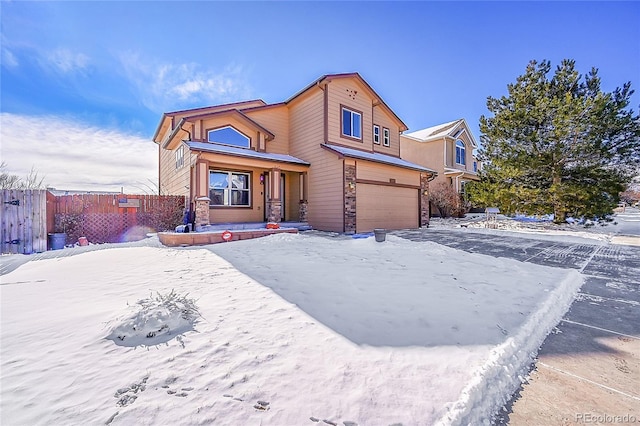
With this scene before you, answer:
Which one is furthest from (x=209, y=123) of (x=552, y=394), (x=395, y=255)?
(x=552, y=394)

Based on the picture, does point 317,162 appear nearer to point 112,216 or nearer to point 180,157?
point 180,157

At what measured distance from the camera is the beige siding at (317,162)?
1055 centimetres

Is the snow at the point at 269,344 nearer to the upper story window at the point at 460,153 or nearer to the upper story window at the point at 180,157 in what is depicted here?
the upper story window at the point at 180,157

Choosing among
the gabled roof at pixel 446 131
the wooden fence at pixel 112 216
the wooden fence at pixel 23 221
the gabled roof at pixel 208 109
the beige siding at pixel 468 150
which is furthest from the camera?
the beige siding at pixel 468 150

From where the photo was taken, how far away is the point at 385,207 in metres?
12.0

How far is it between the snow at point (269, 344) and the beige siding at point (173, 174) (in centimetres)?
659

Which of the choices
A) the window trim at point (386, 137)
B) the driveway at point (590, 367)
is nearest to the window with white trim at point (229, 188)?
the window trim at point (386, 137)

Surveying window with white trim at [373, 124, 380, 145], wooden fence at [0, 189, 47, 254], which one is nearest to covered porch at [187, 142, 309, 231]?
wooden fence at [0, 189, 47, 254]

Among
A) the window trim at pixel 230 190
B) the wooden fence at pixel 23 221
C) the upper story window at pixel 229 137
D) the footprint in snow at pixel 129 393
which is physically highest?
the upper story window at pixel 229 137

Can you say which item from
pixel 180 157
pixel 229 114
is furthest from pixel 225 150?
pixel 180 157

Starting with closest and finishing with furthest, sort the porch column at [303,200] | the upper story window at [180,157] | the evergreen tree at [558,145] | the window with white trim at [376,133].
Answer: the upper story window at [180,157]
the evergreen tree at [558,145]
the porch column at [303,200]
the window with white trim at [376,133]

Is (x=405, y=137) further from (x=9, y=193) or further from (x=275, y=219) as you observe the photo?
(x=9, y=193)

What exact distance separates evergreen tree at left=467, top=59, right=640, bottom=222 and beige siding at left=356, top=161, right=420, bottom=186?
4.55 m

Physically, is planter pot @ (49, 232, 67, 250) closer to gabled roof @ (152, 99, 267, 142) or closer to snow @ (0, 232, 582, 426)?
snow @ (0, 232, 582, 426)
